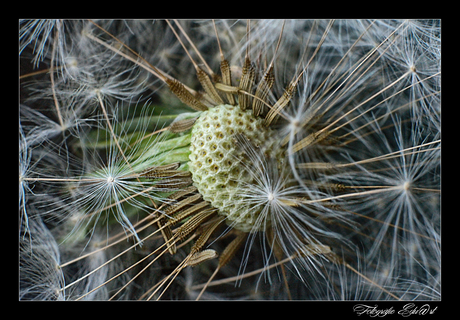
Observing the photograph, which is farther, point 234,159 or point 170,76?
point 170,76

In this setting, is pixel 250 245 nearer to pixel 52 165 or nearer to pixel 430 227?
pixel 430 227

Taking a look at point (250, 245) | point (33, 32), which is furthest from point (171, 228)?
point (33, 32)
